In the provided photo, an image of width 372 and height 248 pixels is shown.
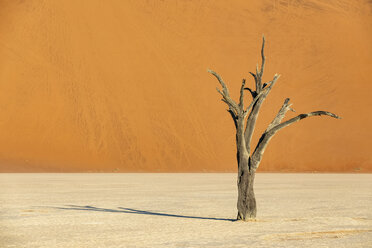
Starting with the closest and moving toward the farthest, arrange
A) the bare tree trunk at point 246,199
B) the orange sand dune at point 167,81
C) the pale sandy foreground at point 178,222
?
the pale sandy foreground at point 178,222 < the bare tree trunk at point 246,199 < the orange sand dune at point 167,81

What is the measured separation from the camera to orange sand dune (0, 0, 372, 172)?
39.5m

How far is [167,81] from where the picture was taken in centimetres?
4381

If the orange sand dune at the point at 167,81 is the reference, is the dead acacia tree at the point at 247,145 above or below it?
below

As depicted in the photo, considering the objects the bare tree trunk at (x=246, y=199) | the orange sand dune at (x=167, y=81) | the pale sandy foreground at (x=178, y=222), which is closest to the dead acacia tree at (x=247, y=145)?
the bare tree trunk at (x=246, y=199)

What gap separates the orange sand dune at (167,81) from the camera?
3953 cm

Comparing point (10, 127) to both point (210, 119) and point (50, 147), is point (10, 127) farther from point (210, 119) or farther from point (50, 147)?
point (210, 119)

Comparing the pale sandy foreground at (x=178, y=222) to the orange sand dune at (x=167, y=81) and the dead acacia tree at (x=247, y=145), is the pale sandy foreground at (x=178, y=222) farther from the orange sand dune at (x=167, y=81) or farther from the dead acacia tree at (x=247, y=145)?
the orange sand dune at (x=167, y=81)

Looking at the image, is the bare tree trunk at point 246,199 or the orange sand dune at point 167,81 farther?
the orange sand dune at point 167,81

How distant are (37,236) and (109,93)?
3422 centimetres

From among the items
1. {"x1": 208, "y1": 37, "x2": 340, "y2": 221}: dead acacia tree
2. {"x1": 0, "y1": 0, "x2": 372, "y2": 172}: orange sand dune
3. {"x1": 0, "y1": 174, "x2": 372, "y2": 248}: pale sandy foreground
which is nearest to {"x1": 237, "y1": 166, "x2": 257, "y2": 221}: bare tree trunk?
{"x1": 208, "y1": 37, "x2": 340, "y2": 221}: dead acacia tree

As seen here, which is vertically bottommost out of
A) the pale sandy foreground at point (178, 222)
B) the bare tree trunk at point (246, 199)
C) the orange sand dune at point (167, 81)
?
the pale sandy foreground at point (178, 222)

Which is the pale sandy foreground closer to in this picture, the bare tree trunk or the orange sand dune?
the bare tree trunk

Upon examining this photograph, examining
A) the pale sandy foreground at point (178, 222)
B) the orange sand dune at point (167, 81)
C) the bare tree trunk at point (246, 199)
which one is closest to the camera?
the pale sandy foreground at point (178, 222)

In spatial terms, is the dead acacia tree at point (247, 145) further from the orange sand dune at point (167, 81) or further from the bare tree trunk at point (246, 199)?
the orange sand dune at point (167, 81)
